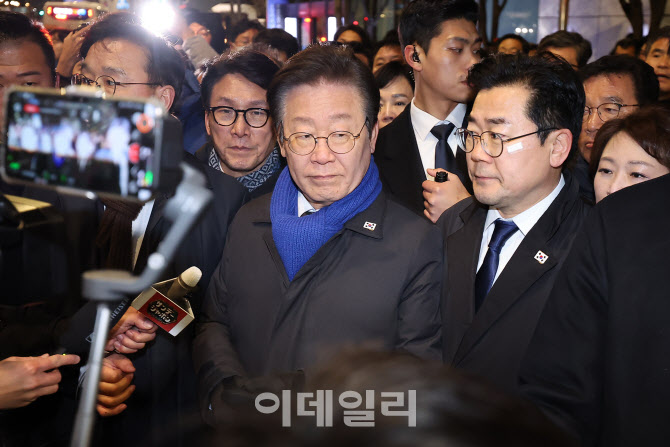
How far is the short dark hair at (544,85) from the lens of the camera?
209 cm

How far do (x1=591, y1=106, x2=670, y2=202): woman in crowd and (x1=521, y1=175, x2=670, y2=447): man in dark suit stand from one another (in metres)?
0.90

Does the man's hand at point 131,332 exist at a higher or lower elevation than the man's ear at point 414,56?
lower

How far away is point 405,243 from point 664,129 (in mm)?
1027

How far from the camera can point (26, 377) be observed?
1.44 m

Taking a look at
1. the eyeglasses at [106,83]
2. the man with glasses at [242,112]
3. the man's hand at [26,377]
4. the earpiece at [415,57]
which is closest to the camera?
the man's hand at [26,377]

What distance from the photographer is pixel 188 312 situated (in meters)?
1.72

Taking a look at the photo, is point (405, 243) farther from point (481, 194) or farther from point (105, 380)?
point (105, 380)

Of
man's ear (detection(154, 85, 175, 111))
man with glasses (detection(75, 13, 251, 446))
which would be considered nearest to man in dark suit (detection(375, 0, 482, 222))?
man with glasses (detection(75, 13, 251, 446))

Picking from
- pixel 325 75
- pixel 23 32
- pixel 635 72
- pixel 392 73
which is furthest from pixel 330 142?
pixel 392 73

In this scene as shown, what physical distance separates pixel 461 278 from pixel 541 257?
0.24 meters

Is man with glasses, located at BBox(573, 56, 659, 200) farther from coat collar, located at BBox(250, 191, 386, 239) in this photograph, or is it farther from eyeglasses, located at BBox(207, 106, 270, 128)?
coat collar, located at BBox(250, 191, 386, 239)

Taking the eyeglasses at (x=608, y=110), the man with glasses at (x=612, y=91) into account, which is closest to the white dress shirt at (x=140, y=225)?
the man with glasses at (x=612, y=91)

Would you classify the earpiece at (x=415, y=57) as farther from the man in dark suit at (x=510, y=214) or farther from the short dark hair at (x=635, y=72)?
the man in dark suit at (x=510, y=214)

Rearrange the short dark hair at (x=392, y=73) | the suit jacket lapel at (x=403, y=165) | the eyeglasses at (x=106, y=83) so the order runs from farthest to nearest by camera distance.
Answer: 1. the short dark hair at (x=392, y=73)
2. the suit jacket lapel at (x=403, y=165)
3. the eyeglasses at (x=106, y=83)
